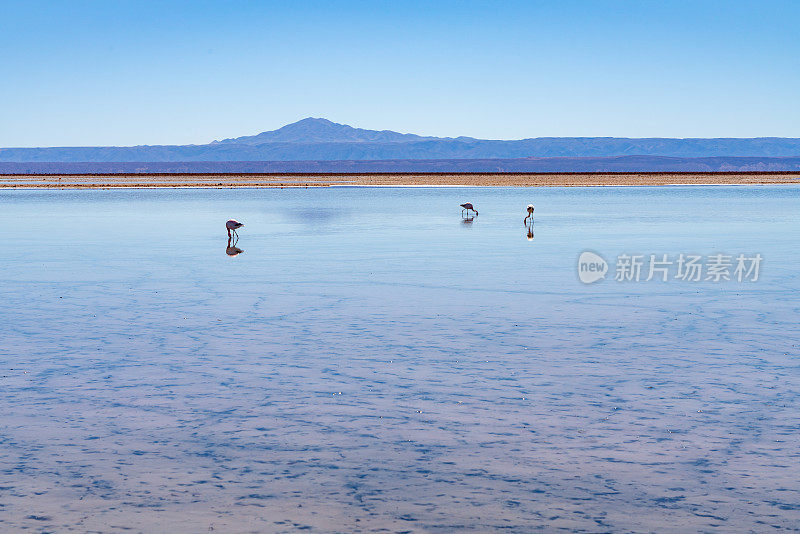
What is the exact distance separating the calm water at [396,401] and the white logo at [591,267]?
236 mm

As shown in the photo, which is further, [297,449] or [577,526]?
[297,449]

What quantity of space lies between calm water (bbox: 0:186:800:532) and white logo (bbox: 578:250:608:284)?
0.77 feet

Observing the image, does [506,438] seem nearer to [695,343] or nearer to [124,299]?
[695,343]

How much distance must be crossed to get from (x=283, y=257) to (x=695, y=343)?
9.27 m

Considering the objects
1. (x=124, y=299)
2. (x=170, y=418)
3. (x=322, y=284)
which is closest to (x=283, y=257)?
(x=322, y=284)

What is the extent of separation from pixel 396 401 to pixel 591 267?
8.50m

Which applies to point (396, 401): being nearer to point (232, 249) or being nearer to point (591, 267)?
point (591, 267)

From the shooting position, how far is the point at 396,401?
6.23 meters

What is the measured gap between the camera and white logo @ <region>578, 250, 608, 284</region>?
1282cm

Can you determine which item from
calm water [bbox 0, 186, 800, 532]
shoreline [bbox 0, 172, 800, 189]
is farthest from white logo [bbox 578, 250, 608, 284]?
shoreline [bbox 0, 172, 800, 189]

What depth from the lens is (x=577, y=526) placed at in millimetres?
4102

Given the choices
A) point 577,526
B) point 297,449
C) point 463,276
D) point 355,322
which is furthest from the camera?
point 463,276

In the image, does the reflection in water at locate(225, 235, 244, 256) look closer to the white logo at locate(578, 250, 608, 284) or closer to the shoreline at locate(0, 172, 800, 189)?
the white logo at locate(578, 250, 608, 284)

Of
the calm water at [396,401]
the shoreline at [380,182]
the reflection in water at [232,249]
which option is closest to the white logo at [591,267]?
the calm water at [396,401]
